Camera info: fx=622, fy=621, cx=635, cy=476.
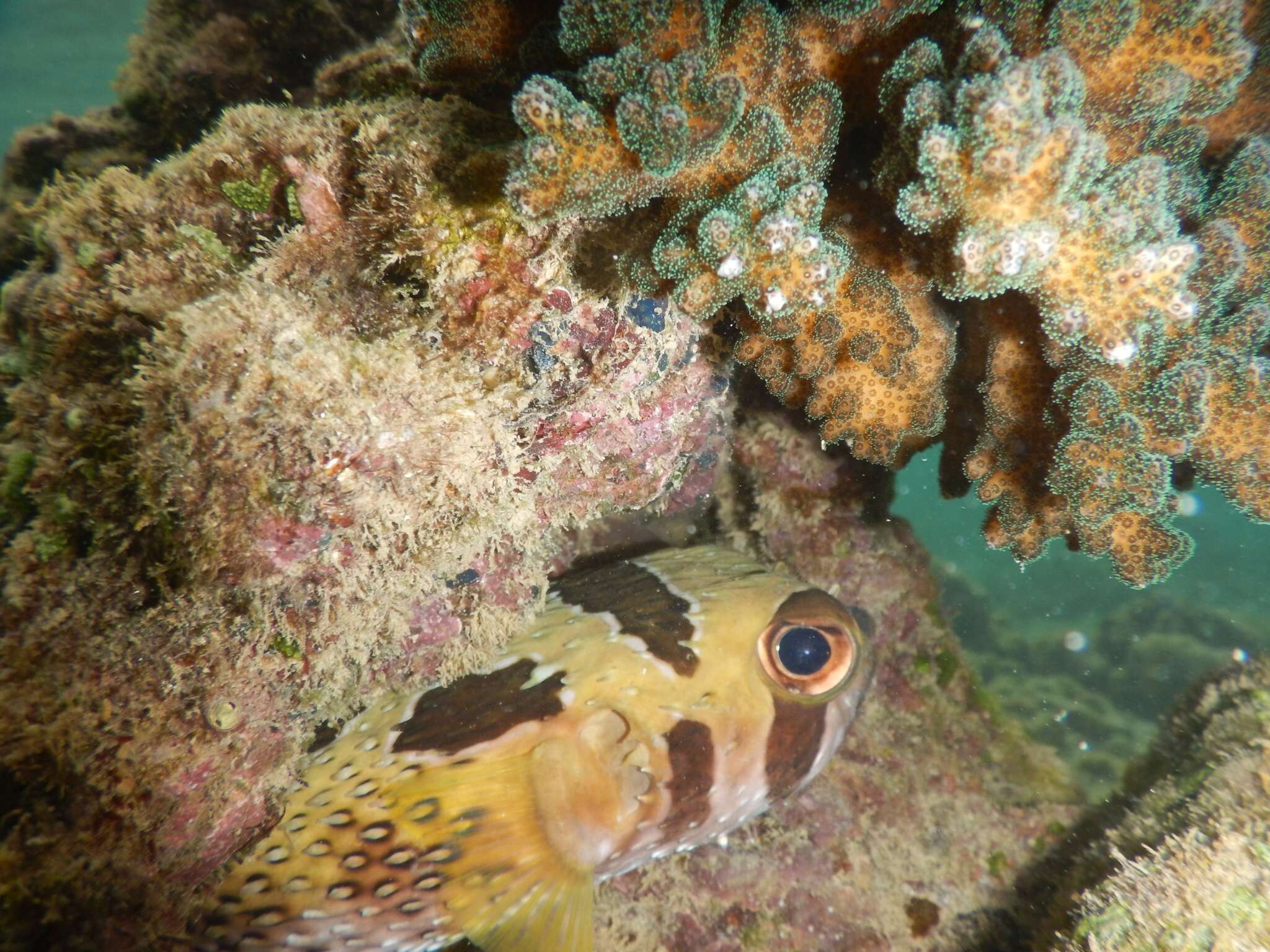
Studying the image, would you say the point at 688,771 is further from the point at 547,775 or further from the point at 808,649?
the point at 808,649

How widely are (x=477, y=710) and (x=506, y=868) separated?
62 centimetres

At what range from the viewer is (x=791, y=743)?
2959 millimetres

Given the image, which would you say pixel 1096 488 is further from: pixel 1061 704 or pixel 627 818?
pixel 1061 704

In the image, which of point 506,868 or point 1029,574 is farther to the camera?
point 1029,574

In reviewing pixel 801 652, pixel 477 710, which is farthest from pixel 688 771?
pixel 477 710

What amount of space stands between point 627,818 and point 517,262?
2.29 meters

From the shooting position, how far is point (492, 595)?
276 cm

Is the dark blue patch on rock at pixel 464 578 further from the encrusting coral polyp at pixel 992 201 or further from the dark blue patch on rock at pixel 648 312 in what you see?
the encrusting coral polyp at pixel 992 201

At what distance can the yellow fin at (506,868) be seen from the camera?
246 centimetres

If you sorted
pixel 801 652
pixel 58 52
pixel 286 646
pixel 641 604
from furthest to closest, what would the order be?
pixel 58 52, pixel 641 604, pixel 801 652, pixel 286 646

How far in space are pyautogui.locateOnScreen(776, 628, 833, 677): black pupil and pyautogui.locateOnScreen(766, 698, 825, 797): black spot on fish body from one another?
0.17 metres

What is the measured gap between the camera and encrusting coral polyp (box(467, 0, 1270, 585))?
74.9 inches

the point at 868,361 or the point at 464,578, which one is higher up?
the point at 868,361

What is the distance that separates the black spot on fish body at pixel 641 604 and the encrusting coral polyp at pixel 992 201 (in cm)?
132
